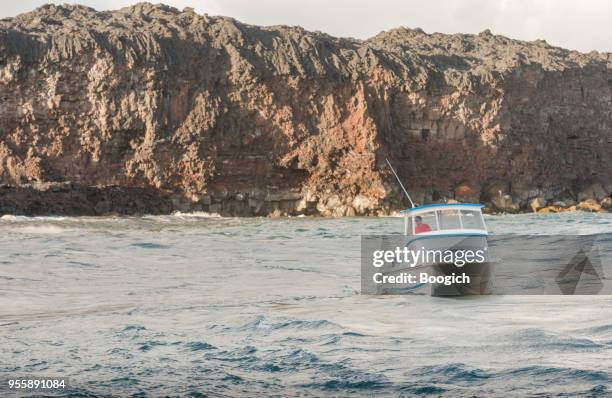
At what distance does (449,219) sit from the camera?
19328 mm

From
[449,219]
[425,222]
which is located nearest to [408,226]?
[425,222]

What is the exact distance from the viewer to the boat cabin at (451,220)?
19.0 meters

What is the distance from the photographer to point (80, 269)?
23672mm

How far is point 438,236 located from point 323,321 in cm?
500

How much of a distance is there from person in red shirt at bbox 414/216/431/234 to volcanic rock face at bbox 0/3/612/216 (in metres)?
35.5

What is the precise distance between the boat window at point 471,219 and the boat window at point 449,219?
0.13 meters

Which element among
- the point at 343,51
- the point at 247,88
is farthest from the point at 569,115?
the point at 247,88

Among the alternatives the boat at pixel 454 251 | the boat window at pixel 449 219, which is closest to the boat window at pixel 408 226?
the boat at pixel 454 251

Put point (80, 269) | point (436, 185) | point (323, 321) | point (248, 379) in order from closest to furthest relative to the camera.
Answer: point (248, 379)
point (323, 321)
point (80, 269)
point (436, 185)

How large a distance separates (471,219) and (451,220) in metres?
0.42

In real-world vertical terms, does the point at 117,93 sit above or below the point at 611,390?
above

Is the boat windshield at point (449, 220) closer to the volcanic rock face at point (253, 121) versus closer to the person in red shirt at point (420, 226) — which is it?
the person in red shirt at point (420, 226)

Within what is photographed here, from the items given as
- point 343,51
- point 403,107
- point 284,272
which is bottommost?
point 284,272

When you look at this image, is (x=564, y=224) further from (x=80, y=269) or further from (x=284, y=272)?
(x=80, y=269)
